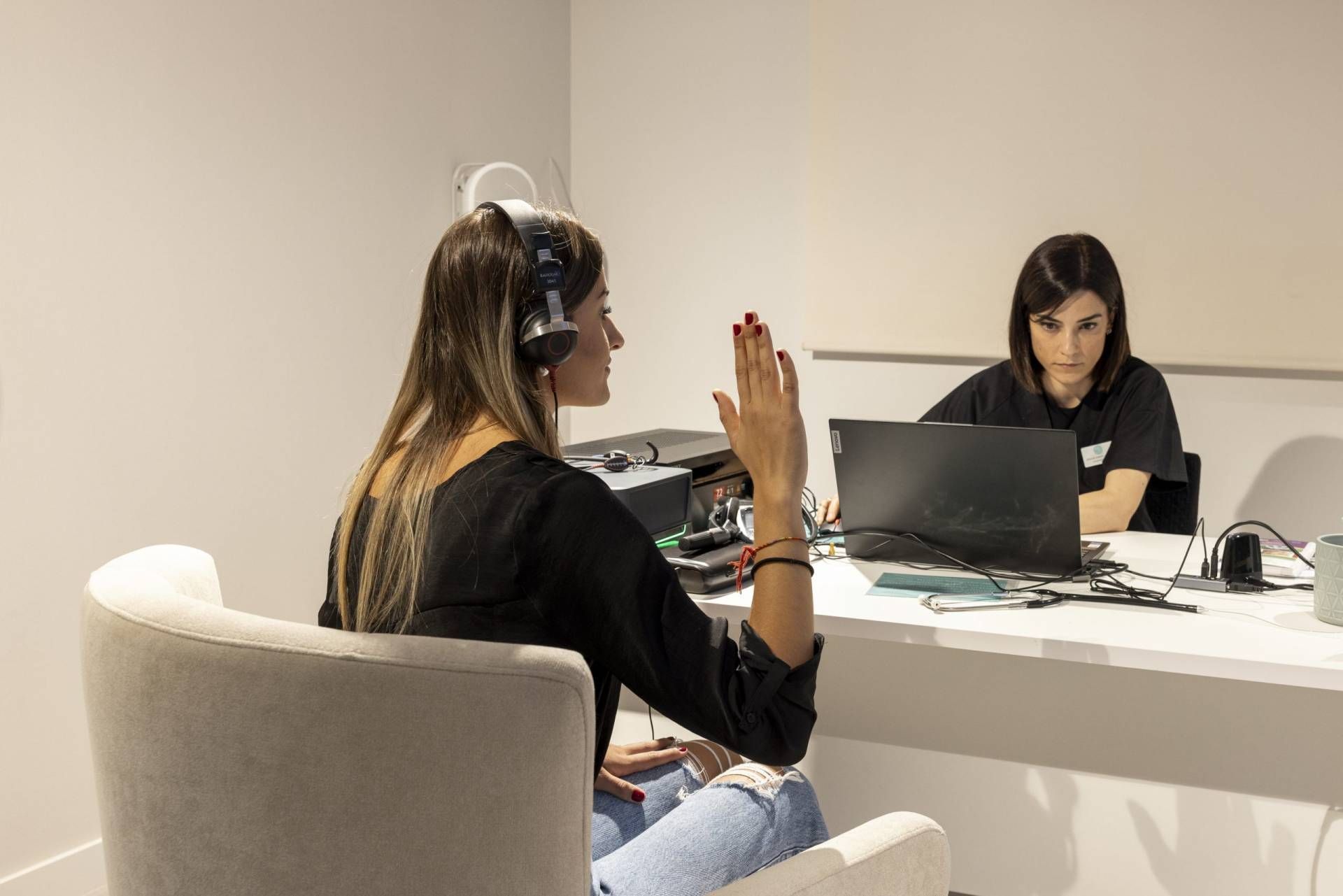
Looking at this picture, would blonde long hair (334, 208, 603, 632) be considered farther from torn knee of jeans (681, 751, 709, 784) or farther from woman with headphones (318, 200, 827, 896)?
torn knee of jeans (681, 751, 709, 784)

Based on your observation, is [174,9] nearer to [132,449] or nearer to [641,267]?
[132,449]

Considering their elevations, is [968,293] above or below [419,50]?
below

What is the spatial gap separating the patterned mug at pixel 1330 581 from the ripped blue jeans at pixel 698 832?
0.78 metres

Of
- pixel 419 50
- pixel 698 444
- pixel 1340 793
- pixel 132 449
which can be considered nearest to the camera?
pixel 1340 793

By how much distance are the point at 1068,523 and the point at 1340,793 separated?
563 mm

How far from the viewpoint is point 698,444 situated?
2.16 meters

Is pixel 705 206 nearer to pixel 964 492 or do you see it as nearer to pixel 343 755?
pixel 964 492

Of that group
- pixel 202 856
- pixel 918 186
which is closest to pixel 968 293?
pixel 918 186

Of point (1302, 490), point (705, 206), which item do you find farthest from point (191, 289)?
point (1302, 490)

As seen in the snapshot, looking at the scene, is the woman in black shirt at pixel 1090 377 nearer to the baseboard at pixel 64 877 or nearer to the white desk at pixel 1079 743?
the white desk at pixel 1079 743

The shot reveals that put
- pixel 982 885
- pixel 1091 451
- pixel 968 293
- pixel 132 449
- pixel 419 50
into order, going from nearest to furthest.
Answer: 1. pixel 982 885
2. pixel 132 449
3. pixel 1091 451
4. pixel 419 50
5. pixel 968 293

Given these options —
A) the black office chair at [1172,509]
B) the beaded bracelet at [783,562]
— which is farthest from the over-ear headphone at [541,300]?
the black office chair at [1172,509]

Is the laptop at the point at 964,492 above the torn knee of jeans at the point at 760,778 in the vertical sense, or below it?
above

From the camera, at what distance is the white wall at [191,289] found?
7.30 feet
